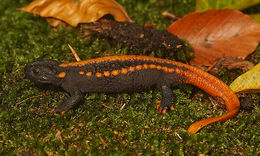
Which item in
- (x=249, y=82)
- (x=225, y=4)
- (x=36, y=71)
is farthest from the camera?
(x=225, y=4)

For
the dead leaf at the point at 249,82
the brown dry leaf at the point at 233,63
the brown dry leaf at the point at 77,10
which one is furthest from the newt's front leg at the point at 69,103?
the brown dry leaf at the point at 233,63

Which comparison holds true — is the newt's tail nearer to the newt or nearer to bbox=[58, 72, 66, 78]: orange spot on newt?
the newt

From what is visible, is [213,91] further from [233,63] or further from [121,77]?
[121,77]

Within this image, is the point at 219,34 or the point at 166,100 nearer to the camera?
the point at 166,100

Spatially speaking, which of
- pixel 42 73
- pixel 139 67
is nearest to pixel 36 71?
pixel 42 73

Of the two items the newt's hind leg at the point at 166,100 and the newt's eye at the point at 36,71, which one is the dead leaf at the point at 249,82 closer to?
the newt's hind leg at the point at 166,100

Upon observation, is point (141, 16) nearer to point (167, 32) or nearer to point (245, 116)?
point (167, 32)

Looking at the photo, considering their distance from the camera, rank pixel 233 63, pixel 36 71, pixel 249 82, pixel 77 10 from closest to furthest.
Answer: pixel 249 82 < pixel 36 71 < pixel 233 63 < pixel 77 10
